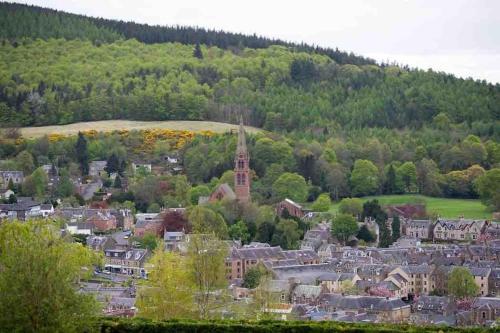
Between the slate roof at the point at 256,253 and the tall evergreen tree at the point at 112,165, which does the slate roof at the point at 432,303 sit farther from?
the tall evergreen tree at the point at 112,165

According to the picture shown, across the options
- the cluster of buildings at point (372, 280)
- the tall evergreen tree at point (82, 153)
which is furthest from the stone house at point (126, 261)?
the tall evergreen tree at point (82, 153)

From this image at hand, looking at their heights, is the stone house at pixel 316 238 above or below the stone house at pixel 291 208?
below

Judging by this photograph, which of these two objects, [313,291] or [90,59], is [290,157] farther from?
[90,59]

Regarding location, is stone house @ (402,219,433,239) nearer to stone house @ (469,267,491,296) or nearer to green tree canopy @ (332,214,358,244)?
green tree canopy @ (332,214,358,244)

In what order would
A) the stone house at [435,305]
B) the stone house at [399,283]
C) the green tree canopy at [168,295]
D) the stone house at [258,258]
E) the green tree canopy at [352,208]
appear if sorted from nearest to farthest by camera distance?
the green tree canopy at [168,295]
the stone house at [435,305]
the stone house at [399,283]
the stone house at [258,258]
the green tree canopy at [352,208]

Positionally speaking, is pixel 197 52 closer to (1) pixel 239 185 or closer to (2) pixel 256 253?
(1) pixel 239 185
